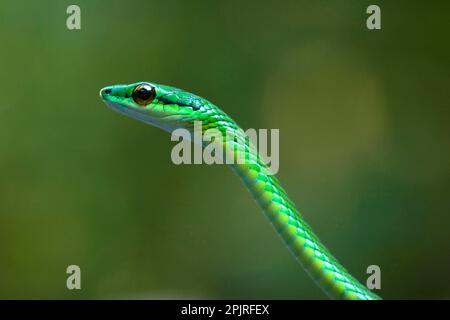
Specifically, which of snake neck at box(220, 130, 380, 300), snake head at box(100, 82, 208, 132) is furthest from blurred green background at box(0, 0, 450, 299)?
snake neck at box(220, 130, 380, 300)

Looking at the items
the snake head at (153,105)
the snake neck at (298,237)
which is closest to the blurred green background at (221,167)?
the snake head at (153,105)

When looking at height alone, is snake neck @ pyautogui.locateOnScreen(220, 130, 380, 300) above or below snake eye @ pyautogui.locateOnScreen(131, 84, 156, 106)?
below

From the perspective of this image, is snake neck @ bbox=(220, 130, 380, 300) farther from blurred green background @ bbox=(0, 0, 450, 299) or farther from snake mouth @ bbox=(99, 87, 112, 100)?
blurred green background @ bbox=(0, 0, 450, 299)

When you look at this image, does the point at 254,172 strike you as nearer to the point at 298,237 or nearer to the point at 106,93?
the point at 298,237

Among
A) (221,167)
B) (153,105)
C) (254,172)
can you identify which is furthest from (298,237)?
(221,167)

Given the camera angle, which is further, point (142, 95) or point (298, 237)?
point (142, 95)
